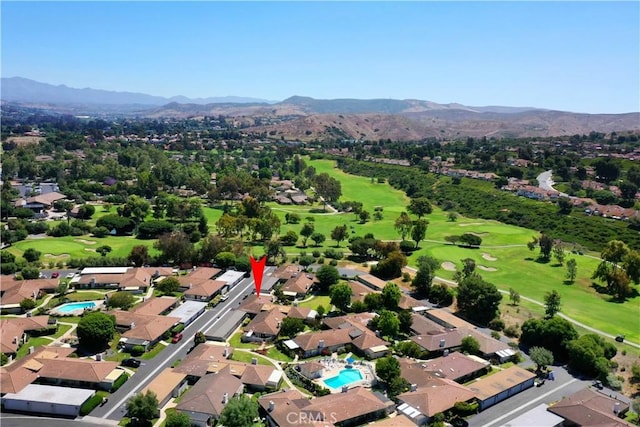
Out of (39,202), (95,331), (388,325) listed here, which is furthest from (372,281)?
(39,202)

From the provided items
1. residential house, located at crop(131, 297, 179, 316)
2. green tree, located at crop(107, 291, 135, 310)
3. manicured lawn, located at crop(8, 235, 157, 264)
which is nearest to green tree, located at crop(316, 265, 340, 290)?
residential house, located at crop(131, 297, 179, 316)

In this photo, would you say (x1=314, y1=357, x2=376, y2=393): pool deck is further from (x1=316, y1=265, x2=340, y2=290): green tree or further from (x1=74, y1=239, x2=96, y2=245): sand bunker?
(x1=74, y1=239, x2=96, y2=245): sand bunker

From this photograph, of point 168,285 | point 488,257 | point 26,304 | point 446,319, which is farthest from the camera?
point 488,257

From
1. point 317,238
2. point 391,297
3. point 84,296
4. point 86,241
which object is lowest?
point 84,296

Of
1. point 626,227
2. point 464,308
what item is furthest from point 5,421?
point 626,227

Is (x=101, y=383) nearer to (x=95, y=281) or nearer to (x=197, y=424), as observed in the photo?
(x=197, y=424)

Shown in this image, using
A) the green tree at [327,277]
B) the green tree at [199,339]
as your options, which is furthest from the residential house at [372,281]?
the green tree at [199,339]

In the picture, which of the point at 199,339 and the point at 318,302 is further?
the point at 318,302

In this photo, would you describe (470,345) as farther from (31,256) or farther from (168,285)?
(31,256)

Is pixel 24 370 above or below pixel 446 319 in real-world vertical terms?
below
